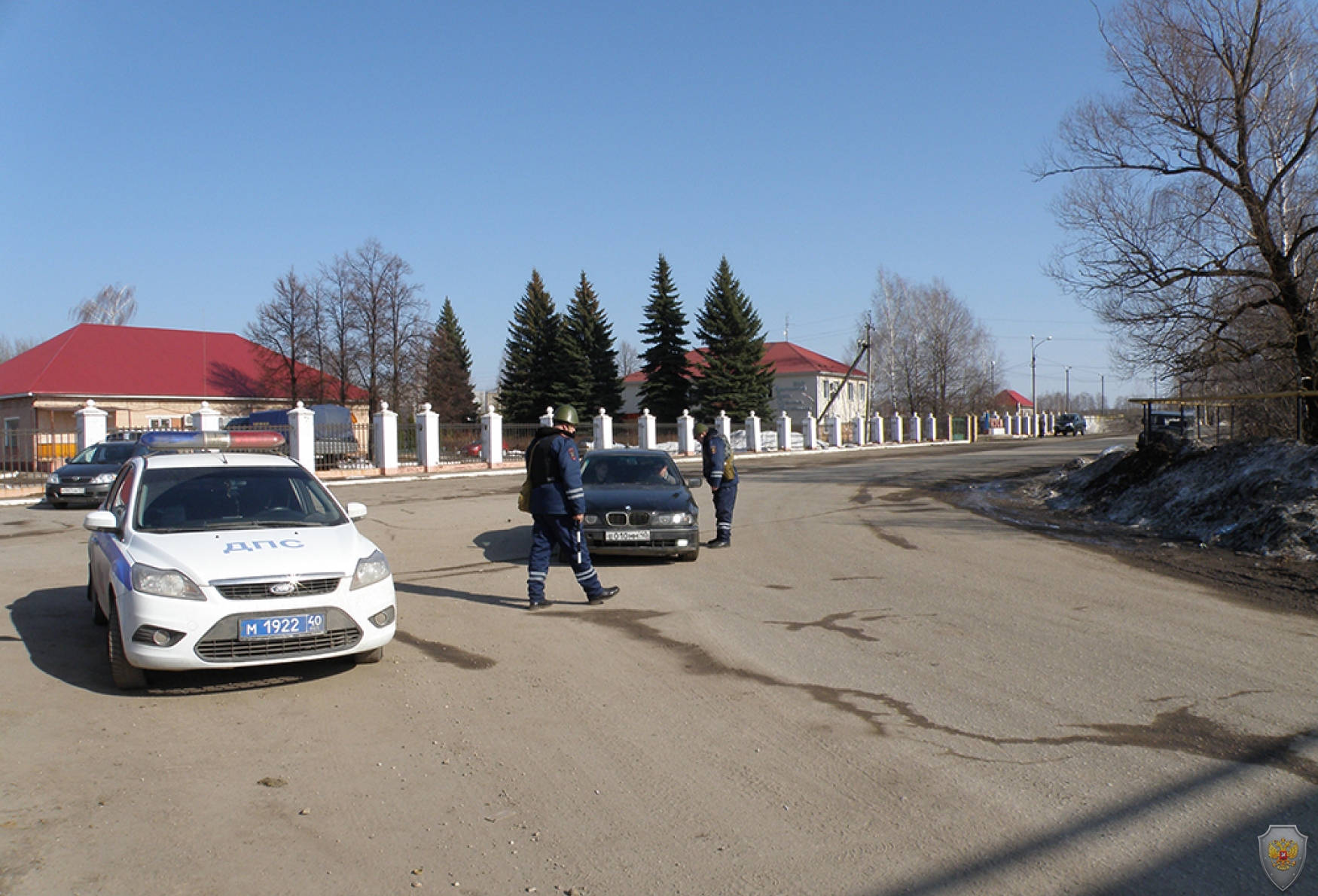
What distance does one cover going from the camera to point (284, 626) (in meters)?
5.71

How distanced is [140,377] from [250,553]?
163ft

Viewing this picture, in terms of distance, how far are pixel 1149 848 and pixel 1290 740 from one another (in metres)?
1.79

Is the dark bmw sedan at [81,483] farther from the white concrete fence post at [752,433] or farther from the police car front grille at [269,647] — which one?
the white concrete fence post at [752,433]

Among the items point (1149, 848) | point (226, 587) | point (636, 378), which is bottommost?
point (1149, 848)

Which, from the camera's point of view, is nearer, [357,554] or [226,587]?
[226,587]

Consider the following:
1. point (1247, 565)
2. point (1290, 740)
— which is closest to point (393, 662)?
point (1290, 740)

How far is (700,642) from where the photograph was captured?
7.34m

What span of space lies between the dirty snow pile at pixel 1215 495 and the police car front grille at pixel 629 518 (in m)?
7.69

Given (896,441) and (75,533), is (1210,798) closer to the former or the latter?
(75,533)

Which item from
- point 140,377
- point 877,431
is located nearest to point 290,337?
point 140,377

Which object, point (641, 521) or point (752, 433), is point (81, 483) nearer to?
point (641, 521)

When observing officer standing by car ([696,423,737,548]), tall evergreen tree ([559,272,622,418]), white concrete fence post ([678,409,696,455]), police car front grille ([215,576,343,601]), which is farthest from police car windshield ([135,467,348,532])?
tall evergreen tree ([559,272,622,418])

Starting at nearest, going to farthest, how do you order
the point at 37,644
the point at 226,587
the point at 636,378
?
the point at 226,587
the point at 37,644
the point at 636,378

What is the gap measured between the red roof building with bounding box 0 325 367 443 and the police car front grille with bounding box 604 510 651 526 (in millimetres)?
38231
